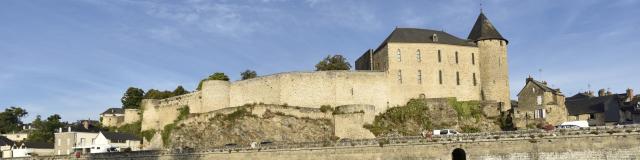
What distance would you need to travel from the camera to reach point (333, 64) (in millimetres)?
63406

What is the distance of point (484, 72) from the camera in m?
53.2

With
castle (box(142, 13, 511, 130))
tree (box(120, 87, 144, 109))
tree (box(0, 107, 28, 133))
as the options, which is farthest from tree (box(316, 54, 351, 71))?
tree (box(0, 107, 28, 133))

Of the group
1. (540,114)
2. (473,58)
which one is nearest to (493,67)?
(473,58)

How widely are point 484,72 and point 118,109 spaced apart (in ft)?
149

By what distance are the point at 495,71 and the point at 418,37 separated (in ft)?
22.2

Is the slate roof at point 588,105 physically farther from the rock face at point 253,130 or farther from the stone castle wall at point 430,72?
the rock face at point 253,130

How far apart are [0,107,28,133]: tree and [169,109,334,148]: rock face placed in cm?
4728

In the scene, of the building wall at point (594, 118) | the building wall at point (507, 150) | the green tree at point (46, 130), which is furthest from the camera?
the green tree at point (46, 130)

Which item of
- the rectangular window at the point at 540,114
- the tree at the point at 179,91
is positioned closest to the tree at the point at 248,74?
the tree at the point at 179,91

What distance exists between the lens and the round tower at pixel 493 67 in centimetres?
5278

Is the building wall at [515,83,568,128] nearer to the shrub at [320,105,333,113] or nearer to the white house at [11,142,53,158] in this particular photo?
the shrub at [320,105,333,113]

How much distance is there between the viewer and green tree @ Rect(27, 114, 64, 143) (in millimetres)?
70438

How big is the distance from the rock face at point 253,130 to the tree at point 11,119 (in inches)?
1861

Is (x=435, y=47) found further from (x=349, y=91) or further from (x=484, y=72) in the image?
(x=349, y=91)
